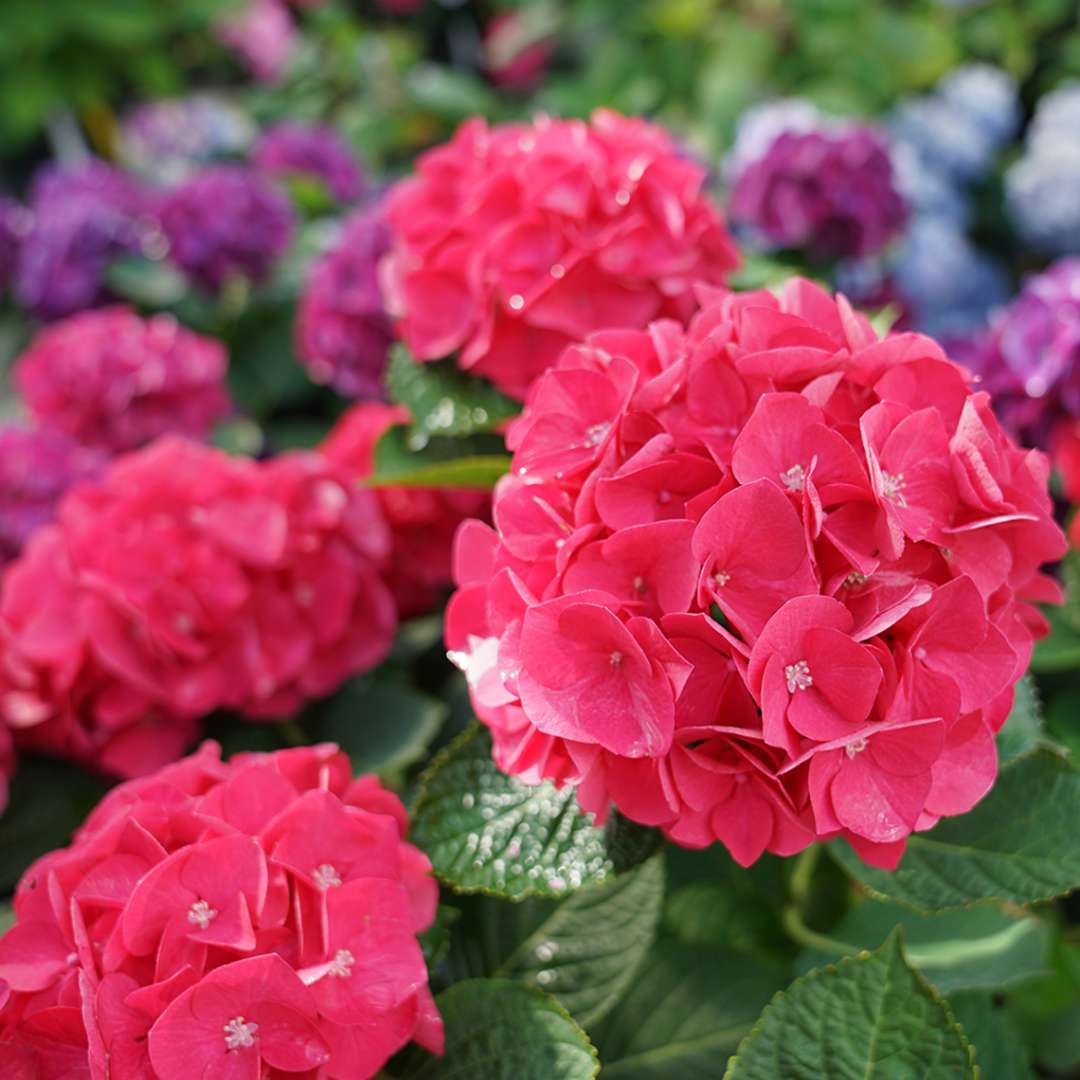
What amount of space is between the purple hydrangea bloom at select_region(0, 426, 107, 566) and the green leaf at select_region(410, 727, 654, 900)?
2.07 ft

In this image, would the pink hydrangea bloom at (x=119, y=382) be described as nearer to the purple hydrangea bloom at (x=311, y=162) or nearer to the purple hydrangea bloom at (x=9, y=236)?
the purple hydrangea bloom at (x=9, y=236)

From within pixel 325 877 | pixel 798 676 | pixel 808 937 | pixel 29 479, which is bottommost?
pixel 808 937

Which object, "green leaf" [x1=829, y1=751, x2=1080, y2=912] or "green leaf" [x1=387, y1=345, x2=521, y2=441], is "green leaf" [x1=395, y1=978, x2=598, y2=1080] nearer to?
"green leaf" [x1=829, y1=751, x2=1080, y2=912]

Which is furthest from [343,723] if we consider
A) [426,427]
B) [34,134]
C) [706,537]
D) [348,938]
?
[34,134]

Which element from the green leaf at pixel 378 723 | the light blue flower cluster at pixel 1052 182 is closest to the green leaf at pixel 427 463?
the green leaf at pixel 378 723

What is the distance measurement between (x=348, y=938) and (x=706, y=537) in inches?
10.0

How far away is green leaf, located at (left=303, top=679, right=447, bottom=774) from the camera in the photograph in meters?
0.81

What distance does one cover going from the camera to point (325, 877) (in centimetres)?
55

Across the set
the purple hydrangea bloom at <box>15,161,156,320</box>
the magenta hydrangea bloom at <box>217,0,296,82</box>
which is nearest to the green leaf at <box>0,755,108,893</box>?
the purple hydrangea bloom at <box>15,161,156,320</box>

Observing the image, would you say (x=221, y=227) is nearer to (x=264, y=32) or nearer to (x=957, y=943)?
(x=957, y=943)

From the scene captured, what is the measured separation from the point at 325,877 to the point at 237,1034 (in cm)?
8

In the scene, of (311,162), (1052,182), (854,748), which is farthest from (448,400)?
(311,162)

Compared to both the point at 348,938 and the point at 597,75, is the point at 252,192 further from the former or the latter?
the point at 348,938

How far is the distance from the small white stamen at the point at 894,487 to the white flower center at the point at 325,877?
32cm
